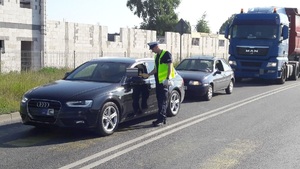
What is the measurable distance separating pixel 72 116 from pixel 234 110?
5599mm

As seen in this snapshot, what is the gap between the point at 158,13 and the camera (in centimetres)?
6119

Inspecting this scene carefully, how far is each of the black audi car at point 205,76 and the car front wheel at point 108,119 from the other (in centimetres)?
555

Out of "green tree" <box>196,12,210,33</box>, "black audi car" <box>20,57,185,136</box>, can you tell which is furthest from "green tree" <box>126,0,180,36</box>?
"black audi car" <box>20,57,185,136</box>

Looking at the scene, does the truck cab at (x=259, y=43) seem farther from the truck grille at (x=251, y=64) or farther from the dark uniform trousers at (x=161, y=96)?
the dark uniform trousers at (x=161, y=96)

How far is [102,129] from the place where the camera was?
7738mm

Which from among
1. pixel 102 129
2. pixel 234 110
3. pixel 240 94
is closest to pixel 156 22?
pixel 240 94

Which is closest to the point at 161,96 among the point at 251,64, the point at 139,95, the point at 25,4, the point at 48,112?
the point at 139,95

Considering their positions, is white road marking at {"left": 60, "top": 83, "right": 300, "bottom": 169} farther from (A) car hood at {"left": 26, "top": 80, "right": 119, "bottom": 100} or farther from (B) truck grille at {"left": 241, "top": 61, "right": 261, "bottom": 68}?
(B) truck grille at {"left": 241, "top": 61, "right": 261, "bottom": 68}

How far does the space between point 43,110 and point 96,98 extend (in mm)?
951

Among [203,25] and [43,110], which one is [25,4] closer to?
[43,110]

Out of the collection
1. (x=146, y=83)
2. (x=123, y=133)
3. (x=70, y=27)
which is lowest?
(x=123, y=133)

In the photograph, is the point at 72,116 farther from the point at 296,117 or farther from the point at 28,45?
the point at 28,45

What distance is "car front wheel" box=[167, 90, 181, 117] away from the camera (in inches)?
398

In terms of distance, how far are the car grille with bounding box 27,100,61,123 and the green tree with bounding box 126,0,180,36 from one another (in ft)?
171
